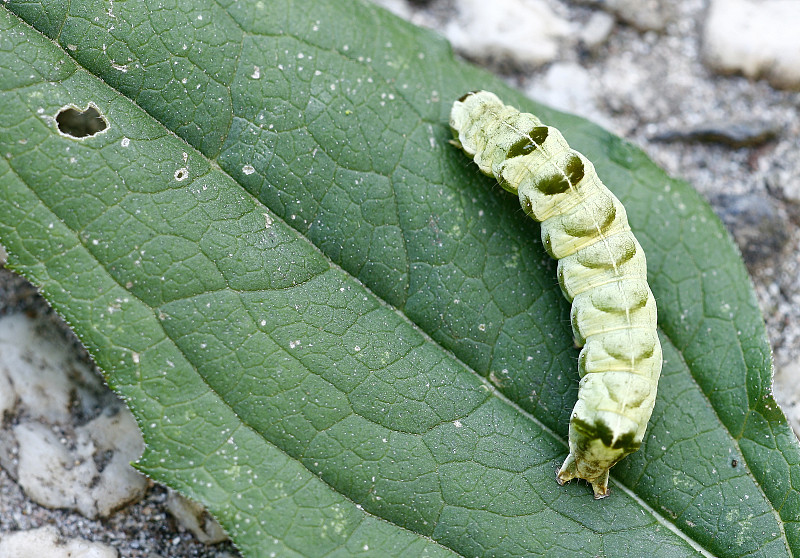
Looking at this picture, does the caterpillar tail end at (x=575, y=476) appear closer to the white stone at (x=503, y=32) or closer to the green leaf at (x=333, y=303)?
the green leaf at (x=333, y=303)

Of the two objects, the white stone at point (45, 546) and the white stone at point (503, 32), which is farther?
the white stone at point (503, 32)

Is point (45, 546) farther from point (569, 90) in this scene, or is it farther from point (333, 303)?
point (569, 90)

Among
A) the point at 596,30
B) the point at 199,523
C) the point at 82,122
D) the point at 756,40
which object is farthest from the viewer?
the point at 596,30

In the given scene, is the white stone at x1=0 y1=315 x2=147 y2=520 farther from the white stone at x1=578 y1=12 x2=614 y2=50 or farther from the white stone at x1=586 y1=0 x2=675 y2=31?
the white stone at x1=586 y1=0 x2=675 y2=31

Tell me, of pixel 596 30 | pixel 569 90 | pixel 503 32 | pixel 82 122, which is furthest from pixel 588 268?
pixel 82 122

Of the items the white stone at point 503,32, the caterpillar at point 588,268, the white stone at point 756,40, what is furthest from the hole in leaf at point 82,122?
the white stone at point 756,40
